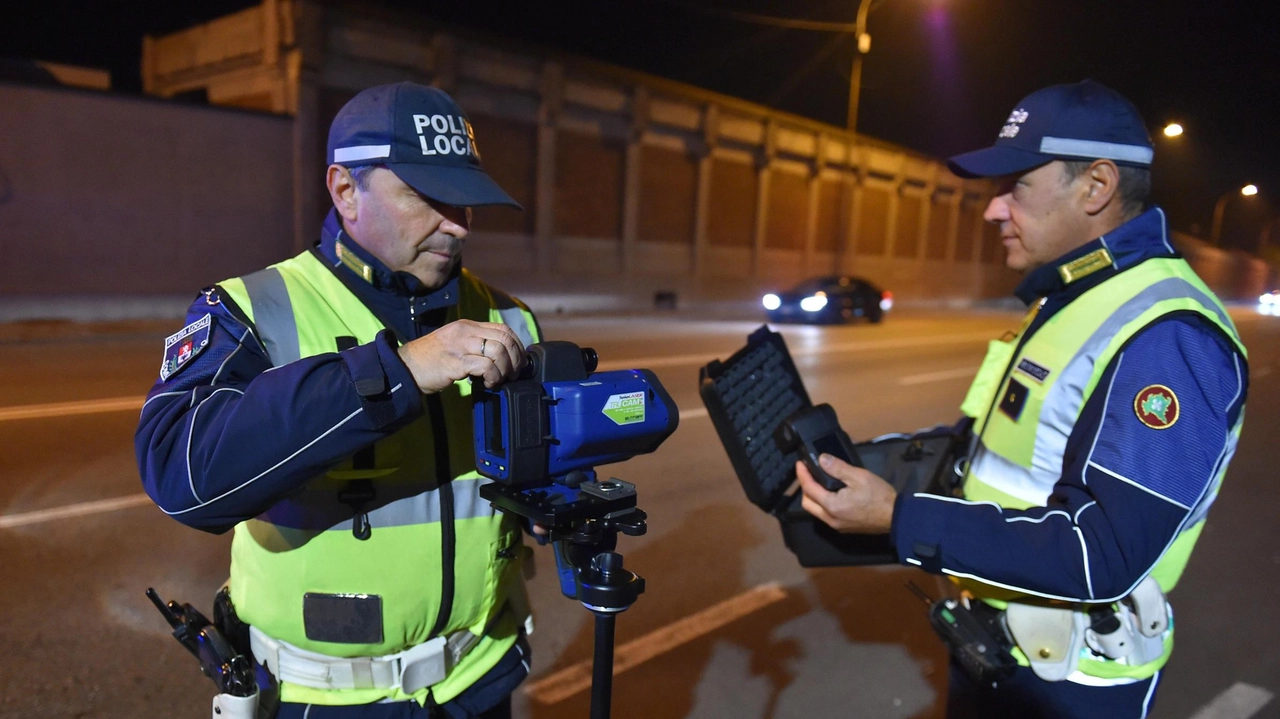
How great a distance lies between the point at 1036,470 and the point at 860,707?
176 centimetres

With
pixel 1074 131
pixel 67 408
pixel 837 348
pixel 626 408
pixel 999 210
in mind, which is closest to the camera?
pixel 626 408

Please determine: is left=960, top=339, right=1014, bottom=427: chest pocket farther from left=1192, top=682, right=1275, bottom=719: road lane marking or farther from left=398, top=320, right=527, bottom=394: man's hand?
left=1192, top=682, right=1275, bottom=719: road lane marking

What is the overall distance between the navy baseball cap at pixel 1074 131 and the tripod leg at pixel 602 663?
1359mm

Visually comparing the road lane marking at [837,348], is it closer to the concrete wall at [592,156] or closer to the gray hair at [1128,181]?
the gray hair at [1128,181]

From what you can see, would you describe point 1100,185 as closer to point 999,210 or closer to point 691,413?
point 999,210

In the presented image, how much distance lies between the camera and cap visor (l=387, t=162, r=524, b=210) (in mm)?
1710

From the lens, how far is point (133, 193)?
46.4 feet

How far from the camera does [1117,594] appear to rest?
1522 millimetres

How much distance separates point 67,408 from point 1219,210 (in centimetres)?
885

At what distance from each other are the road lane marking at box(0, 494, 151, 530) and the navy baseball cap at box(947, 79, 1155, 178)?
182 inches

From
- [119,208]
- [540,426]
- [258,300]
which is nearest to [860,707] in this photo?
[540,426]

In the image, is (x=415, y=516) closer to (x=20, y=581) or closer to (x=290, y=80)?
(x=20, y=581)

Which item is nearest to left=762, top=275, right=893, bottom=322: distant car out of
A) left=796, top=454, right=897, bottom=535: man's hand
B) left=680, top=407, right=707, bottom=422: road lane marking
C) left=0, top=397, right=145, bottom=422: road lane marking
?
left=680, top=407, right=707, bottom=422: road lane marking

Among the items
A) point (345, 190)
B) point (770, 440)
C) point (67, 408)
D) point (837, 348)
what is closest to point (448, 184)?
point (345, 190)
